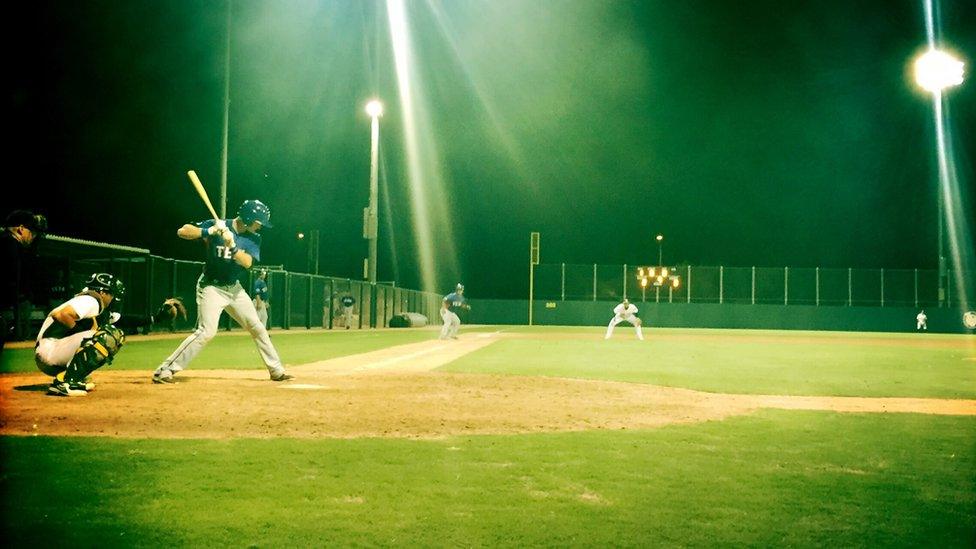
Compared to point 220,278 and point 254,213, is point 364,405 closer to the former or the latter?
point 220,278

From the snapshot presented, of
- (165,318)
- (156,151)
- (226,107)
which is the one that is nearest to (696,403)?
(165,318)

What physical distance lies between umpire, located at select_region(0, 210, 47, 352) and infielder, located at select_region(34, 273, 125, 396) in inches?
125

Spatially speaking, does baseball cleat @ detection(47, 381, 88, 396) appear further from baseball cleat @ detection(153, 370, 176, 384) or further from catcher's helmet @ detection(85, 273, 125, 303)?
baseball cleat @ detection(153, 370, 176, 384)

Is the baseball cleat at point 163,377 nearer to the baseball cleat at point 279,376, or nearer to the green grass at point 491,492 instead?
the baseball cleat at point 279,376

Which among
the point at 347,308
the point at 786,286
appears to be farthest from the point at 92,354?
the point at 786,286

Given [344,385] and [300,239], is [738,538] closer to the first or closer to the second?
[344,385]

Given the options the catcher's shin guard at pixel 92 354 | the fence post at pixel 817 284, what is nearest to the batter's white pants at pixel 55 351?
the catcher's shin guard at pixel 92 354

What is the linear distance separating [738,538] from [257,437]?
3.91m

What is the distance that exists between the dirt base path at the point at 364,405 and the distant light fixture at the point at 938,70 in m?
14.1

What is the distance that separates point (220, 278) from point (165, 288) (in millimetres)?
18903

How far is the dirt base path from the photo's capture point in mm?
6648

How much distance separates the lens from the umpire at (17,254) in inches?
186

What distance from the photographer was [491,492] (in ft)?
14.9

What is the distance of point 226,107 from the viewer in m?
22.3
